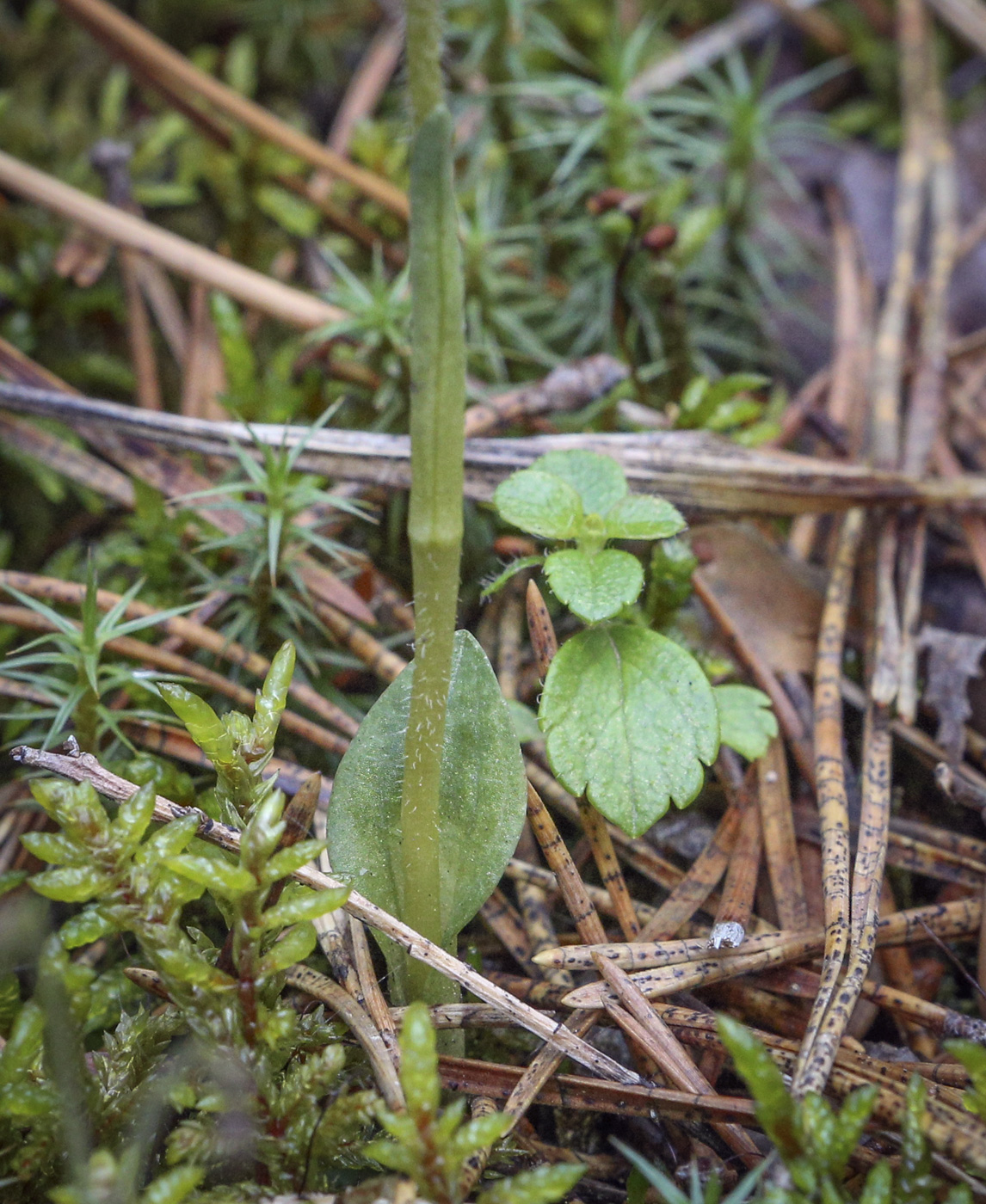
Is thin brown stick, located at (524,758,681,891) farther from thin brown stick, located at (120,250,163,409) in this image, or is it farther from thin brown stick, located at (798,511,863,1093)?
thin brown stick, located at (120,250,163,409)

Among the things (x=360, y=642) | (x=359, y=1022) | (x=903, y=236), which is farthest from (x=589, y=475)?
(x=903, y=236)

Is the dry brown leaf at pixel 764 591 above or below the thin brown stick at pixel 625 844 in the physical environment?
above

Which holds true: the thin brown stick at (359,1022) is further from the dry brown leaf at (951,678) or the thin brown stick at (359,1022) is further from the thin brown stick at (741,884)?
the dry brown leaf at (951,678)

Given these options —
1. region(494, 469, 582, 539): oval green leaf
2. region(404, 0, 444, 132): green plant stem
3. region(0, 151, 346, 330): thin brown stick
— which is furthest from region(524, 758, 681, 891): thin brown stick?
region(0, 151, 346, 330): thin brown stick

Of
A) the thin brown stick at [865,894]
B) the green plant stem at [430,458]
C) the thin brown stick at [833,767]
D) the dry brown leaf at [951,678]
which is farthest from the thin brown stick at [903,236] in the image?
the green plant stem at [430,458]

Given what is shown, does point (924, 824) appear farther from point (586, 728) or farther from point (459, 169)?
point (459, 169)

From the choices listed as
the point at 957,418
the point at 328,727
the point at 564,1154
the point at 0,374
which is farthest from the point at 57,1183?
the point at 957,418

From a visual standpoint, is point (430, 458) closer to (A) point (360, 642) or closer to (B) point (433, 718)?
(B) point (433, 718)
